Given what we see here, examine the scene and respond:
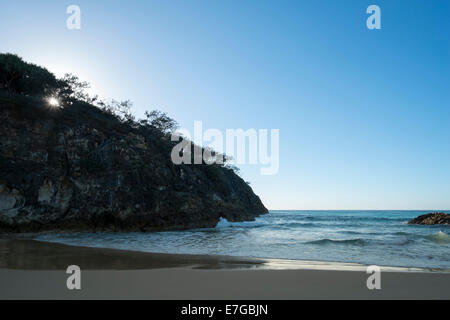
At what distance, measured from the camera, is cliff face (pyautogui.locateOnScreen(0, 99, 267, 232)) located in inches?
776

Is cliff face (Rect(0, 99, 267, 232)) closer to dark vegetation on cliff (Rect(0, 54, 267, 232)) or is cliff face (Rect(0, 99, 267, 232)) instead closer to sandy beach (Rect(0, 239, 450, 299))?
dark vegetation on cliff (Rect(0, 54, 267, 232))

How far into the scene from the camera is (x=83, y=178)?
22641 millimetres

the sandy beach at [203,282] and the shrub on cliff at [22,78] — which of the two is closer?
the sandy beach at [203,282]

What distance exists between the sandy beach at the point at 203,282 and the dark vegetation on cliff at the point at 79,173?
13.1 meters

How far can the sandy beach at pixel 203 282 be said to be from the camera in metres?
5.52

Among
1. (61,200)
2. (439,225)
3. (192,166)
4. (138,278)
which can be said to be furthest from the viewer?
(192,166)

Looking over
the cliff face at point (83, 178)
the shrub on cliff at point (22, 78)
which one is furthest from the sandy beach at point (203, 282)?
the shrub on cliff at point (22, 78)

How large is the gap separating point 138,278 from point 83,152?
20.1 meters

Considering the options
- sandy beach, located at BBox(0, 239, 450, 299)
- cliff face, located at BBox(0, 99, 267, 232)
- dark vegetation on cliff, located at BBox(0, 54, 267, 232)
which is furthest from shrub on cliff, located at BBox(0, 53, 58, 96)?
sandy beach, located at BBox(0, 239, 450, 299)

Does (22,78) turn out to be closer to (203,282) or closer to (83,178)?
(83,178)

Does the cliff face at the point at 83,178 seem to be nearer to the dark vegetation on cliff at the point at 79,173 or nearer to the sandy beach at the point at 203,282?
the dark vegetation on cliff at the point at 79,173
